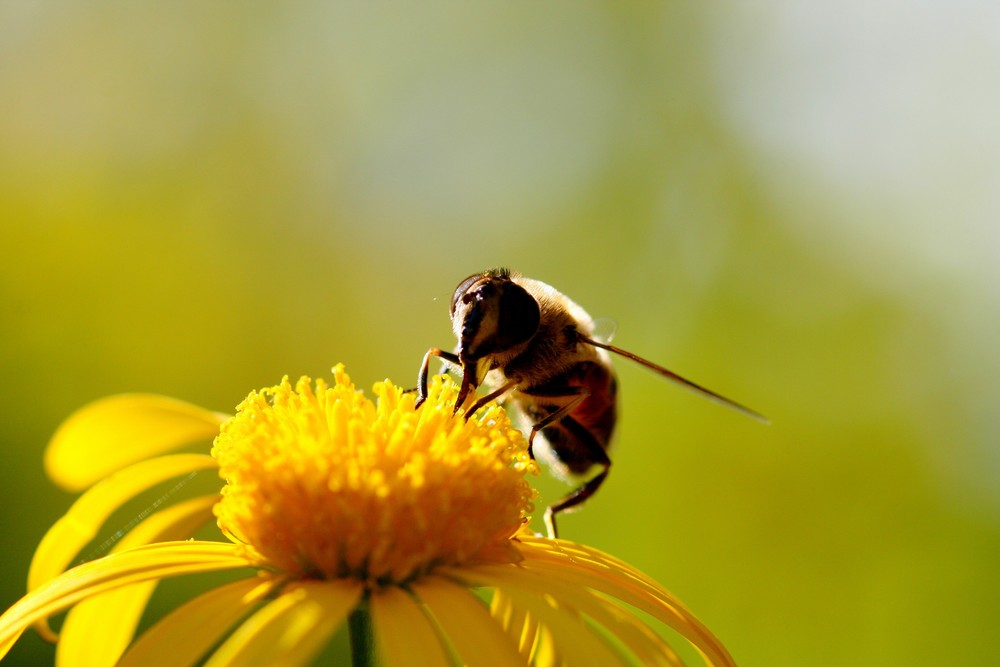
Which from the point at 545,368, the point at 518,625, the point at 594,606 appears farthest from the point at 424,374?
the point at 594,606

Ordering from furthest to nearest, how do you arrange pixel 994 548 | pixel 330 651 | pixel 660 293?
pixel 660 293, pixel 994 548, pixel 330 651

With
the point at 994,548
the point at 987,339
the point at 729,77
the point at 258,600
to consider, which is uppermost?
the point at 729,77

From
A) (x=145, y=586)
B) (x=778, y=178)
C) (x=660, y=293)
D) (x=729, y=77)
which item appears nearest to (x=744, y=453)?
(x=660, y=293)

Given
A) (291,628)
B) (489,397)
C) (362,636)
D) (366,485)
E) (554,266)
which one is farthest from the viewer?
(554,266)

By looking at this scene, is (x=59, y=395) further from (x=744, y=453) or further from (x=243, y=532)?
(x=744, y=453)

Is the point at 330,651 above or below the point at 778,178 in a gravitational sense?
below

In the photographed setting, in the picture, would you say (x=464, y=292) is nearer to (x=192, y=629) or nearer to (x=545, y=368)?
(x=545, y=368)

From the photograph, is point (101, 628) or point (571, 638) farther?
point (101, 628)
